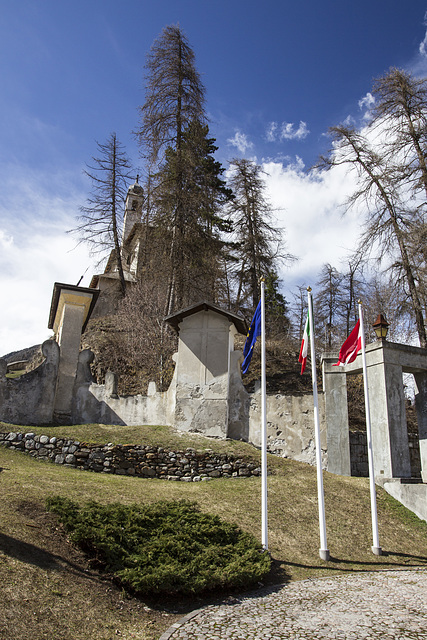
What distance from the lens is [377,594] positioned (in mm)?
6254

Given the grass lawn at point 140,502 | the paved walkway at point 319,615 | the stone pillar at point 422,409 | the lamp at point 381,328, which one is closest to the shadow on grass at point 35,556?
the grass lawn at point 140,502

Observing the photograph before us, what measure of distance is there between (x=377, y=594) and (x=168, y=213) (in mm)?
18789

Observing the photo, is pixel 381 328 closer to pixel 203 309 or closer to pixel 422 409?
pixel 422 409

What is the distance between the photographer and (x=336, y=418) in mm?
13922

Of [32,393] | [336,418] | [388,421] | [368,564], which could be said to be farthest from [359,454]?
[32,393]

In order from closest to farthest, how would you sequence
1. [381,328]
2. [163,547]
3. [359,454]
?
[163,547] → [381,328] → [359,454]

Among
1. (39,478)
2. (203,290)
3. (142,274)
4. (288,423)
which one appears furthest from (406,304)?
(142,274)

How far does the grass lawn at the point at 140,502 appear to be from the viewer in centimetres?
462

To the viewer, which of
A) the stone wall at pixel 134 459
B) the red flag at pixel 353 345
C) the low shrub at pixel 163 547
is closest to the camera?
the low shrub at pixel 163 547

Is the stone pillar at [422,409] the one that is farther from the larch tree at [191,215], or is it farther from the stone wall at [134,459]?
the larch tree at [191,215]

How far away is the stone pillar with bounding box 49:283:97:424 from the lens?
1591cm

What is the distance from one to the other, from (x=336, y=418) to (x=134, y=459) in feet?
20.1

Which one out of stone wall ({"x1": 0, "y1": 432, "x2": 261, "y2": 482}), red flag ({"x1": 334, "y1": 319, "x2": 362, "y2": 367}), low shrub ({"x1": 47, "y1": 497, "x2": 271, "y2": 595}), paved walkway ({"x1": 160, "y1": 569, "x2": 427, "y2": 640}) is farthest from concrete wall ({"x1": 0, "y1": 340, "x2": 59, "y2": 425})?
paved walkway ({"x1": 160, "y1": 569, "x2": 427, "y2": 640})

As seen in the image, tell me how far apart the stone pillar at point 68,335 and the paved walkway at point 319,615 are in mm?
11180
